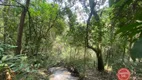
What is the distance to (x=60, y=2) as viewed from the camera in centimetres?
993

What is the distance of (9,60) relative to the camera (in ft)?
5.56

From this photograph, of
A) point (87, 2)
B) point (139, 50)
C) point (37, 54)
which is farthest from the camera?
point (87, 2)

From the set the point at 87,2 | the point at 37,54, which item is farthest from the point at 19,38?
the point at 87,2

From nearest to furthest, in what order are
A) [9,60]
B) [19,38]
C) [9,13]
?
[9,60] < [19,38] < [9,13]

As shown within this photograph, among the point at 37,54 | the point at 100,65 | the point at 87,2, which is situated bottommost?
the point at 100,65

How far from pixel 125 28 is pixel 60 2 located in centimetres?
952

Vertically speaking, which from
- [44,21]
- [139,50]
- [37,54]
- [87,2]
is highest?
[87,2]

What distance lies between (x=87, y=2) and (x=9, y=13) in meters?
3.58

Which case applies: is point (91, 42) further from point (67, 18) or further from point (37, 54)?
point (37, 54)

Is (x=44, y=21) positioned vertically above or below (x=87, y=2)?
below

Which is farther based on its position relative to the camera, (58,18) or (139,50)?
(58,18)

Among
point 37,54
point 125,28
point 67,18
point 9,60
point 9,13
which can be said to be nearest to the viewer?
point 125,28

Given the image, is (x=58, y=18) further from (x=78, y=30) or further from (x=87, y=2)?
(x=87, y=2)

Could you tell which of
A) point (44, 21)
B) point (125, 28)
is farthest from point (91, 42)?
point (125, 28)
